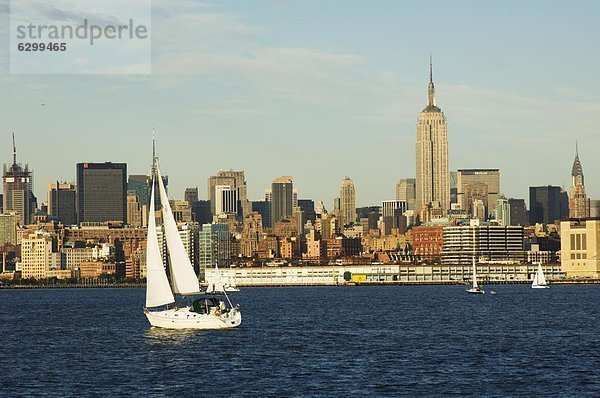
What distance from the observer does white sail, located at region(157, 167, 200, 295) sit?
315 ft

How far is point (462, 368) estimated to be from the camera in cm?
7288

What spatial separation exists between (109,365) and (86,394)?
12708mm

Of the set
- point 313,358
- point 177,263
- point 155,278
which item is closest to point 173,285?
point 155,278

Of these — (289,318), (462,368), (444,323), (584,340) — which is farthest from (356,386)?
(289,318)

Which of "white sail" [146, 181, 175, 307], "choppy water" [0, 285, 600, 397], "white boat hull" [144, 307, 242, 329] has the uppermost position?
"white sail" [146, 181, 175, 307]

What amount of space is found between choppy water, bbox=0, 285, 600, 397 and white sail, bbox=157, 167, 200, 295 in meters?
3.19

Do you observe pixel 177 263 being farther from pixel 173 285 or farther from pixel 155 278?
pixel 155 278

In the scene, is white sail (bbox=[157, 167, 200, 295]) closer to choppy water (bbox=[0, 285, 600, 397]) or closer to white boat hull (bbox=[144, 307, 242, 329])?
white boat hull (bbox=[144, 307, 242, 329])

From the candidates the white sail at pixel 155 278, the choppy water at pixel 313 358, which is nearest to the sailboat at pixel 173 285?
the white sail at pixel 155 278

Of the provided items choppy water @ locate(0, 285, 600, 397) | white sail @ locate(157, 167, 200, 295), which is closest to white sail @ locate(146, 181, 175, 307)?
white sail @ locate(157, 167, 200, 295)

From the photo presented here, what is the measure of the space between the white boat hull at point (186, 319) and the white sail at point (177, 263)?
1.53 metres

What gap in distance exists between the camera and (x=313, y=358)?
79250 millimetres

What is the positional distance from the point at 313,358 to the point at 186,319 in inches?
727

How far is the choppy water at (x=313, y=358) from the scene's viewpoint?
216 ft
